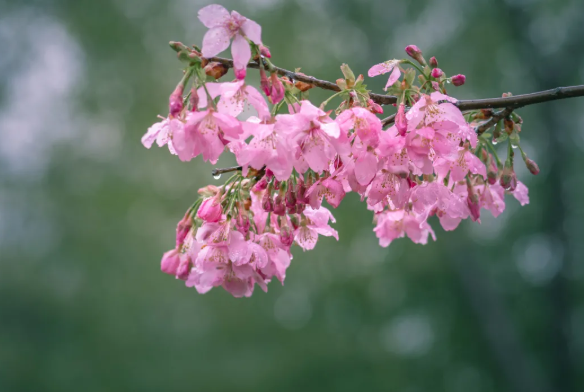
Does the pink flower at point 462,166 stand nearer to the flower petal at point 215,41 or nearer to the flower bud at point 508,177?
the flower bud at point 508,177

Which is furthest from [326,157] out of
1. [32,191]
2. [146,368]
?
[32,191]

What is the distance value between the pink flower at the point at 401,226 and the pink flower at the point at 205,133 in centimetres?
70

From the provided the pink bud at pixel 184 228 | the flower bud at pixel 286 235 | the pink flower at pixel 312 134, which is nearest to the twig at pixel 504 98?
the pink flower at pixel 312 134

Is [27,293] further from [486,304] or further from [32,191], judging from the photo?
[486,304]

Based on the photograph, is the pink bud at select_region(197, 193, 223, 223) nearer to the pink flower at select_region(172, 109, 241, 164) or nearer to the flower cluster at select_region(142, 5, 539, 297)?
the flower cluster at select_region(142, 5, 539, 297)

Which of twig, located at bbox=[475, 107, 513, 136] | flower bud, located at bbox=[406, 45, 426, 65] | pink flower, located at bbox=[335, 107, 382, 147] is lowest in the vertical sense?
pink flower, located at bbox=[335, 107, 382, 147]

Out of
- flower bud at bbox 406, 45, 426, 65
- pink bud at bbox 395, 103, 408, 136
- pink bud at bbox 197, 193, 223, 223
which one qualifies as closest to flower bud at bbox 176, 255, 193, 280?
pink bud at bbox 197, 193, 223, 223

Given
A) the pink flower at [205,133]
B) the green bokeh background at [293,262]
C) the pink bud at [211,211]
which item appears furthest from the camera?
the green bokeh background at [293,262]

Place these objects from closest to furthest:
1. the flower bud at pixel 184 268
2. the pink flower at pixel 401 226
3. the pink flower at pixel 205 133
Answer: the pink flower at pixel 205 133, the flower bud at pixel 184 268, the pink flower at pixel 401 226

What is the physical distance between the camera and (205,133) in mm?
895

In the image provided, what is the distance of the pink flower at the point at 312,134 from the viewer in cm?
88

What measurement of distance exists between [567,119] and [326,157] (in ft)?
25.5

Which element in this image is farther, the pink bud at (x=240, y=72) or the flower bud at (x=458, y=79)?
the flower bud at (x=458, y=79)

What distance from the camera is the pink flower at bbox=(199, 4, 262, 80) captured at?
88 cm
